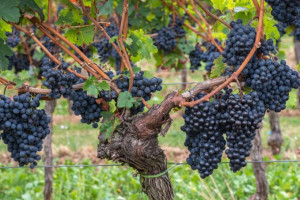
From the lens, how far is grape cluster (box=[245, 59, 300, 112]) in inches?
87.1

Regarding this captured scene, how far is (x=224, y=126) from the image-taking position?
2230 mm

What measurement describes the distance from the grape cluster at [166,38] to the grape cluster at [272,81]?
1938 mm

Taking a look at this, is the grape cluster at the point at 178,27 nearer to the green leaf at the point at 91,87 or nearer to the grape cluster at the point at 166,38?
the grape cluster at the point at 166,38

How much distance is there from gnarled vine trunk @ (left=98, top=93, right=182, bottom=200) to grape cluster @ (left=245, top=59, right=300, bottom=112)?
16.4 inches

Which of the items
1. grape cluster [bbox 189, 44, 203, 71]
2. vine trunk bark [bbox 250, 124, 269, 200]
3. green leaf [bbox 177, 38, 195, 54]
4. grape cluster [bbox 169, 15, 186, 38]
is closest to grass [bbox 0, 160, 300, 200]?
vine trunk bark [bbox 250, 124, 269, 200]

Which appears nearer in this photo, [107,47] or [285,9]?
[285,9]

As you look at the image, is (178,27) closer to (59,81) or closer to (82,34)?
(82,34)

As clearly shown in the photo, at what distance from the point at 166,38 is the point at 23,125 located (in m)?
2.12

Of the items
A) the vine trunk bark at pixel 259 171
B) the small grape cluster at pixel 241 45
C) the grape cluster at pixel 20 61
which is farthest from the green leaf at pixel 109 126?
the grape cluster at pixel 20 61

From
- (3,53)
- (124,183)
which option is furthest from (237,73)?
(124,183)

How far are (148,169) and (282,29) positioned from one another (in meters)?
2.50

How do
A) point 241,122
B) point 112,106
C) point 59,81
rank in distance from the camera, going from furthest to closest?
point 112,106 → point 59,81 → point 241,122

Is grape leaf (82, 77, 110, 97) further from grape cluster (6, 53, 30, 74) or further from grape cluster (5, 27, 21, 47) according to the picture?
grape cluster (6, 53, 30, 74)

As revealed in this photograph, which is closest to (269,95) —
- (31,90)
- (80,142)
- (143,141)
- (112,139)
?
(143,141)
